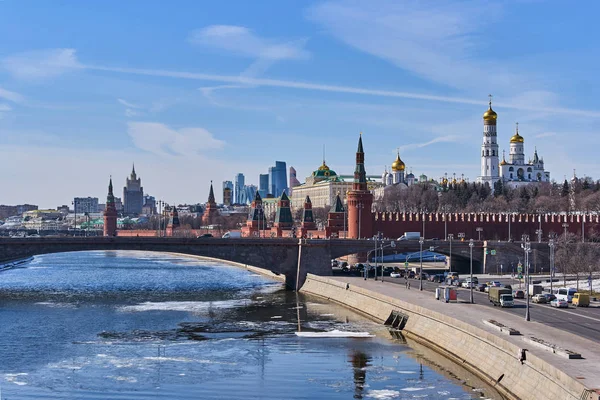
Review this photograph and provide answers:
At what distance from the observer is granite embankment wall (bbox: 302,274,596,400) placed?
30188 mm

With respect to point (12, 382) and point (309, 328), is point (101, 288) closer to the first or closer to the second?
point (309, 328)

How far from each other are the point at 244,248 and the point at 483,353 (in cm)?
4233

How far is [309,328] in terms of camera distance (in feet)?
171

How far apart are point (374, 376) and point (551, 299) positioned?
73.8 feet

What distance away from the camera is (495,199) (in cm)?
16150

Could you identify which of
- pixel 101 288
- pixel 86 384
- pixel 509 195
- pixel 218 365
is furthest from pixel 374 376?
pixel 509 195

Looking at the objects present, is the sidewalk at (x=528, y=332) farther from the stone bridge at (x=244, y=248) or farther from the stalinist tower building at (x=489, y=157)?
the stalinist tower building at (x=489, y=157)

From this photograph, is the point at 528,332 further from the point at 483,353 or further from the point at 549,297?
the point at 549,297

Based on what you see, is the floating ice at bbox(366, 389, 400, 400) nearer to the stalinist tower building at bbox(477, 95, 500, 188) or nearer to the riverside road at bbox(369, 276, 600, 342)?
the riverside road at bbox(369, 276, 600, 342)

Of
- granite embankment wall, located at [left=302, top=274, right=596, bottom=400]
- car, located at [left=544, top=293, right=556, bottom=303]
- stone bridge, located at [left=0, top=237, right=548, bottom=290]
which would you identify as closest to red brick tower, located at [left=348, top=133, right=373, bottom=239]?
stone bridge, located at [left=0, top=237, right=548, bottom=290]

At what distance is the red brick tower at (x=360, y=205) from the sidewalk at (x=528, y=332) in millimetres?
41867

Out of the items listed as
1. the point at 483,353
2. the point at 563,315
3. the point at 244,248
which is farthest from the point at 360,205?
the point at 483,353

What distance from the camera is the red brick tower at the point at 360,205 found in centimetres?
10806

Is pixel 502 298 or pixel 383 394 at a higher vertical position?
pixel 502 298
